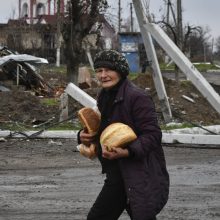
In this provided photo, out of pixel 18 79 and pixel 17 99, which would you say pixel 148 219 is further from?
pixel 18 79

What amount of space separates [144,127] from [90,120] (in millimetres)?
428

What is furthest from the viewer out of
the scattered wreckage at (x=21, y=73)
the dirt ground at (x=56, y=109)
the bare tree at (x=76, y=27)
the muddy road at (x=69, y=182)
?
the scattered wreckage at (x=21, y=73)

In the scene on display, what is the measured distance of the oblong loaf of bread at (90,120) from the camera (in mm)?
4730

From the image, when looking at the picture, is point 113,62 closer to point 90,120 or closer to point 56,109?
point 90,120

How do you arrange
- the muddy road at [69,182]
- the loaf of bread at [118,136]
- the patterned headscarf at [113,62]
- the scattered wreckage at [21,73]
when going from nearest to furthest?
the loaf of bread at [118,136] → the patterned headscarf at [113,62] → the muddy road at [69,182] → the scattered wreckage at [21,73]

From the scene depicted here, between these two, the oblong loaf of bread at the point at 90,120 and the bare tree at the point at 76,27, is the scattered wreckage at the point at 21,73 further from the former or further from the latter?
the oblong loaf of bread at the point at 90,120

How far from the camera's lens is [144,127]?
4531mm

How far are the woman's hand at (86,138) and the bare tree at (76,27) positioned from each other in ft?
51.8

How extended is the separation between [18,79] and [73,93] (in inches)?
336

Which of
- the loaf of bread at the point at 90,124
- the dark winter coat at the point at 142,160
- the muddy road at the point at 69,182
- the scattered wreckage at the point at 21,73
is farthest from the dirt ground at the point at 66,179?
the scattered wreckage at the point at 21,73

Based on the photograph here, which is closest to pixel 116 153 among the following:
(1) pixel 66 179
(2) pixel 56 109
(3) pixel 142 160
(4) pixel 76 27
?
(3) pixel 142 160

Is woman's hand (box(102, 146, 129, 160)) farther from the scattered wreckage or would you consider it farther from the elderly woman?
the scattered wreckage

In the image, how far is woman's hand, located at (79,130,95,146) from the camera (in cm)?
474

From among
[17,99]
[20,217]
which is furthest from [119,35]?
[20,217]
